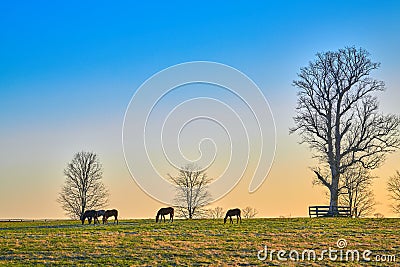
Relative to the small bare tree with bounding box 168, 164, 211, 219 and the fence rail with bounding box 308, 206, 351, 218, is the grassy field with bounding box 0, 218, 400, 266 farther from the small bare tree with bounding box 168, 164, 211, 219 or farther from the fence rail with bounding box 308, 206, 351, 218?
the small bare tree with bounding box 168, 164, 211, 219

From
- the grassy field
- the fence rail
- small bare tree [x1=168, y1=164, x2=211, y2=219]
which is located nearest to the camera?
the grassy field

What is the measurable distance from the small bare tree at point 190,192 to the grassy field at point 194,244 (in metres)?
28.0

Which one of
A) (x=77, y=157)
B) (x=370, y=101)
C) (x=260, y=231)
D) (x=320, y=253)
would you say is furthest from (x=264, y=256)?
(x=77, y=157)

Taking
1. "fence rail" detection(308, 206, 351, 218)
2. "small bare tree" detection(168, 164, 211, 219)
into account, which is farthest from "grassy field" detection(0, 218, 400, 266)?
"small bare tree" detection(168, 164, 211, 219)

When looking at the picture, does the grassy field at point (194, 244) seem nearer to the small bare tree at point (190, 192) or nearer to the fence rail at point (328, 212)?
the fence rail at point (328, 212)

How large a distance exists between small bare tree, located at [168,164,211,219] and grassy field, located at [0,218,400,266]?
28.0 metres

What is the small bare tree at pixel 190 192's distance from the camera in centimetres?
6197

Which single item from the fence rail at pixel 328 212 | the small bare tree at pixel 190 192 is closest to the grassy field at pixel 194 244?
the fence rail at pixel 328 212

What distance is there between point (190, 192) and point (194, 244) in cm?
3691

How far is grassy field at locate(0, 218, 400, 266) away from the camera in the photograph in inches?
862

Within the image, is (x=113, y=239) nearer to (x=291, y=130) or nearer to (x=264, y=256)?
(x=264, y=256)

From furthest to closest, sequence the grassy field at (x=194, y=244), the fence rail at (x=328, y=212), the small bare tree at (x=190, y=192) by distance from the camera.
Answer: the small bare tree at (x=190, y=192), the fence rail at (x=328, y=212), the grassy field at (x=194, y=244)

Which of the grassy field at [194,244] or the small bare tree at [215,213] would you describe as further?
the small bare tree at [215,213]

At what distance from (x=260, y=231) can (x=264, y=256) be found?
8061 mm
